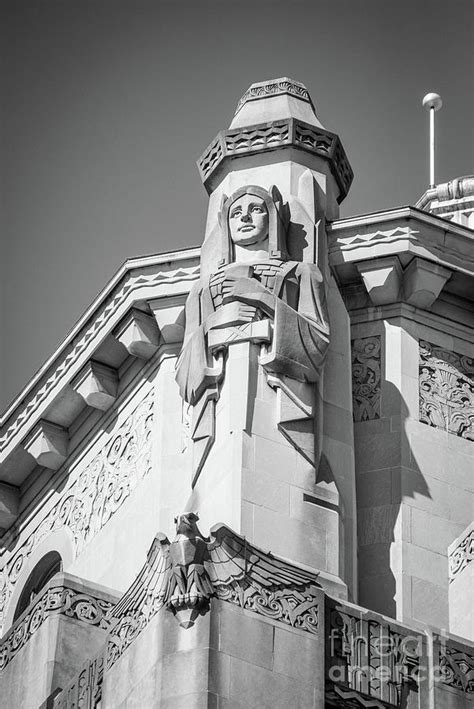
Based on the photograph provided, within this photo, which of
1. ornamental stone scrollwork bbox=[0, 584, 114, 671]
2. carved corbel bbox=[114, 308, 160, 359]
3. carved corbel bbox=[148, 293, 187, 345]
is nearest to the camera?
ornamental stone scrollwork bbox=[0, 584, 114, 671]

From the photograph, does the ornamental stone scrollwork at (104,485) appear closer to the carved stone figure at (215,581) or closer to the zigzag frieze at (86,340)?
the zigzag frieze at (86,340)

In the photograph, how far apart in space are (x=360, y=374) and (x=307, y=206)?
6.32 feet

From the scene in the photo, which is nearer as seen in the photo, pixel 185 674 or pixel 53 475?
pixel 185 674

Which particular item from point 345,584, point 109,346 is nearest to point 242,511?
point 345,584

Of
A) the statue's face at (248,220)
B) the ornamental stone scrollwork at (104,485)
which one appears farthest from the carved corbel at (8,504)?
the statue's face at (248,220)

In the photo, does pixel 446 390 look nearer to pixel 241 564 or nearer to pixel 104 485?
pixel 104 485

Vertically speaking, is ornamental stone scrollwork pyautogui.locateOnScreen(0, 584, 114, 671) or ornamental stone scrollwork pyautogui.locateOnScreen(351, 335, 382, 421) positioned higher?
ornamental stone scrollwork pyautogui.locateOnScreen(351, 335, 382, 421)

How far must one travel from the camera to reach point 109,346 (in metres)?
28.8

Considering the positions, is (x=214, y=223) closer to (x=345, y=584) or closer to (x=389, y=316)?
(x=389, y=316)

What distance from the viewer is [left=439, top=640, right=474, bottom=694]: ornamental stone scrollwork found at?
23688mm

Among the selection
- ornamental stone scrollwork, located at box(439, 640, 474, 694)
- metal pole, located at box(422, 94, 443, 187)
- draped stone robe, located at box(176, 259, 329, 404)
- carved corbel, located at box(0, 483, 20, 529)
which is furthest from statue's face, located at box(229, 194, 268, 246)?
metal pole, located at box(422, 94, 443, 187)

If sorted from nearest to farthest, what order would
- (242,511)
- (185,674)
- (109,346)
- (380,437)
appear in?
1. (185,674)
2. (242,511)
3. (380,437)
4. (109,346)

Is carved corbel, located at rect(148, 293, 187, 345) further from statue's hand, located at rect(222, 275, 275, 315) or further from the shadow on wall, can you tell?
the shadow on wall

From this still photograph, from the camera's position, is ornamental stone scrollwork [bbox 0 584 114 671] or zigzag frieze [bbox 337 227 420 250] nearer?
ornamental stone scrollwork [bbox 0 584 114 671]
